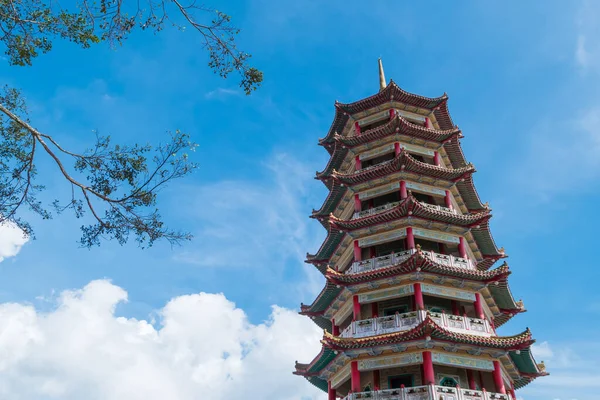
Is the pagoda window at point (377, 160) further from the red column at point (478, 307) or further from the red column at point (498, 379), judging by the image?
the red column at point (498, 379)

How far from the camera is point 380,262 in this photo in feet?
79.2

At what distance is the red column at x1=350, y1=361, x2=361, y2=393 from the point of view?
2092 cm

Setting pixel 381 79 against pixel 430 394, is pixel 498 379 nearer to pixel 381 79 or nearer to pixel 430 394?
pixel 430 394

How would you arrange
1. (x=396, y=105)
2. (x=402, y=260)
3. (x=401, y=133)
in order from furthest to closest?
(x=396, y=105) < (x=401, y=133) < (x=402, y=260)

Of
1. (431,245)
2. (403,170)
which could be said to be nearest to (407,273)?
(431,245)

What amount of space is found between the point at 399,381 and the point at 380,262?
18.7 feet

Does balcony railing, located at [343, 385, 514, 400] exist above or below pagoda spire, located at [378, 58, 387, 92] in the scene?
below

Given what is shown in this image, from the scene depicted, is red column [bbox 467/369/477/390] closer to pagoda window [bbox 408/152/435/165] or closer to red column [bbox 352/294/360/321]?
red column [bbox 352/294/360/321]

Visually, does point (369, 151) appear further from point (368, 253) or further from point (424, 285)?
point (424, 285)

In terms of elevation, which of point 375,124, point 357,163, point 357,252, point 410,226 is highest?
point 375,124

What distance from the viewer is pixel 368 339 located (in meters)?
20.9

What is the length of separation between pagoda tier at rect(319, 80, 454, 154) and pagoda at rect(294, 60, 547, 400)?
0.07 m

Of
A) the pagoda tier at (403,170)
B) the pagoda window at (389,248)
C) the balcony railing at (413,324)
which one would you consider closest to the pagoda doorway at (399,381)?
the balcony railing at (413,324)

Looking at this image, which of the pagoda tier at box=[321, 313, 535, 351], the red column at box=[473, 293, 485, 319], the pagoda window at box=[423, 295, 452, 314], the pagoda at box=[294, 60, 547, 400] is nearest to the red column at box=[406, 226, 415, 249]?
the pagoda at box=[294, 60, 547, 400]
